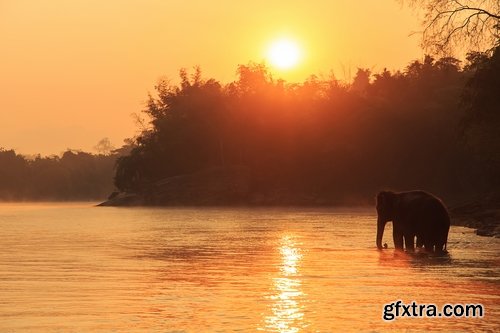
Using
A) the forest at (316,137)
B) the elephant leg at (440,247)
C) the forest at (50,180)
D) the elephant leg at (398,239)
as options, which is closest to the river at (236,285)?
the elephant leg at (440,247)

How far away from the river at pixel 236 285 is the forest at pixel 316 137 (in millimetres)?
53885

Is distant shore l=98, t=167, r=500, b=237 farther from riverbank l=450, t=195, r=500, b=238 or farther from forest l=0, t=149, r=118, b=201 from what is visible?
forest l=0, t=149, r=118, b=201

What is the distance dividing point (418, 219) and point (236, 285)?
989cm

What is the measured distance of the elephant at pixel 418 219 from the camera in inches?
1013

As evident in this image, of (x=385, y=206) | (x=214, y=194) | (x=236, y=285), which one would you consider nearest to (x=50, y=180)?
(x=214, y=194)

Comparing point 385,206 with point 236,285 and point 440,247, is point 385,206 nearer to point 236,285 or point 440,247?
point 440,247

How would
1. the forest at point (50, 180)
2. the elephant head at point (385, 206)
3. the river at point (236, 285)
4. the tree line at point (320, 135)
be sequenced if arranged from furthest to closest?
the forest at point (50, 180)
the tree line at point (320, 135)
the elephant head at point (385, 206)
the river at point (236, 285)

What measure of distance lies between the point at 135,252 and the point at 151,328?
1440 centimetres

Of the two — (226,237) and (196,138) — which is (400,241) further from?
(196,138)

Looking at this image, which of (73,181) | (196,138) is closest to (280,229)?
(196,138)

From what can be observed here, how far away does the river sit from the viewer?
1320 centimetres

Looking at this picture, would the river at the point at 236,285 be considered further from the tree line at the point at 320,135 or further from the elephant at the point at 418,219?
the tree line at the point at 320,135

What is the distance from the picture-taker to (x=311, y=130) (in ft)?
316

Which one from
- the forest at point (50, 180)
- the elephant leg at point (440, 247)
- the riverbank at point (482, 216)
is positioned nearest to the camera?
the elephant leg at point (440, 247)
